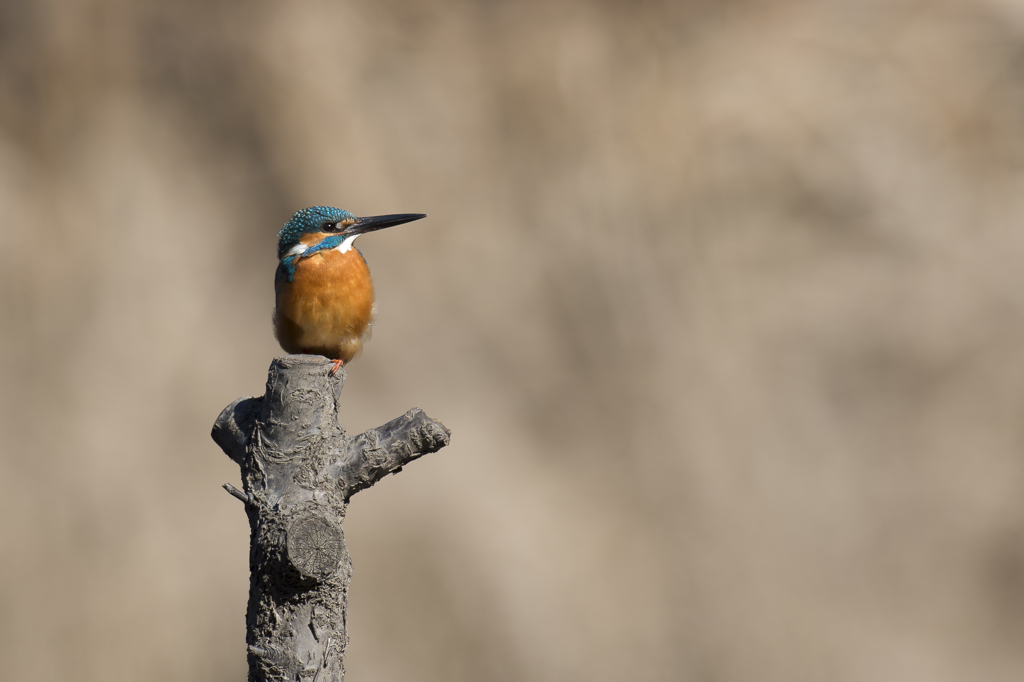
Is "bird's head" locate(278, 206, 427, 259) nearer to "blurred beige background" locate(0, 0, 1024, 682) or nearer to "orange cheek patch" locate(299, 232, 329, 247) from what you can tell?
"orange cheek patch" locate(299, 232, 329, 247)

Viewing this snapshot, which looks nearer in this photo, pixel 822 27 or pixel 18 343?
pixel 18 343

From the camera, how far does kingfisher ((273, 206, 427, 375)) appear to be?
4.54 ft

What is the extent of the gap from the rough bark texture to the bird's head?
311 mm

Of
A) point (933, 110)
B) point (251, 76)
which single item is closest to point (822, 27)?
point (933, 110)

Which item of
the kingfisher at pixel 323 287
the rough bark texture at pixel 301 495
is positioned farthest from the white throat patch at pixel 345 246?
the rough bark texture at pixel 301 495

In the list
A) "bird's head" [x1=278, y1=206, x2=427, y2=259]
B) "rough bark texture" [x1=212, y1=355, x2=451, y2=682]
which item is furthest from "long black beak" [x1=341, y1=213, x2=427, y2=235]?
"rough bark texture" [x1=212, y1=355, x2=451, y2=682]

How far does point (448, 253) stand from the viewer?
10.2ft

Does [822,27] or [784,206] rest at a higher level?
[822,27]

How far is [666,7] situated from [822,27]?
637mm

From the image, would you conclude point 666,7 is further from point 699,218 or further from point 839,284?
point 839,284

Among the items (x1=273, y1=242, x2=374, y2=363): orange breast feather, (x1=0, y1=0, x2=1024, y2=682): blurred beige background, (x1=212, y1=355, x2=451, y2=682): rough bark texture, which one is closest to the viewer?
(x1=212, y1=355, x2=451, y2=682): rough bark texture

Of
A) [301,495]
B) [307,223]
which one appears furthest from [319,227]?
[301,495]

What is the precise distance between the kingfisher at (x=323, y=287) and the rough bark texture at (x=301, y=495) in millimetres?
176

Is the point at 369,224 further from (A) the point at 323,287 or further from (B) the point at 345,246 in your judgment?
(A) the point at 323,287
